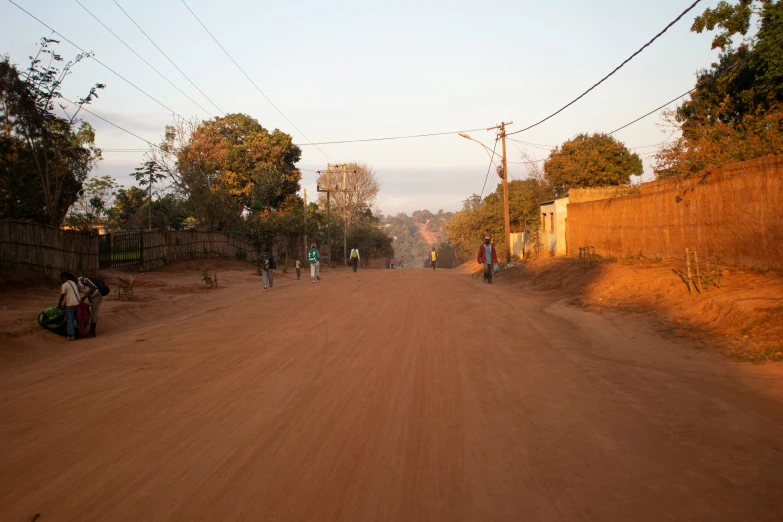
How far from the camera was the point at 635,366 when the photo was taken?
8.14m

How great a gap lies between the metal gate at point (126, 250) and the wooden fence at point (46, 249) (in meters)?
3.45

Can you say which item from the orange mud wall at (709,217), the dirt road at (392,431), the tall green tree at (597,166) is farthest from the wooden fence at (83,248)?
the tall green tree at (597,166)

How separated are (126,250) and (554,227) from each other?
70.2 feet

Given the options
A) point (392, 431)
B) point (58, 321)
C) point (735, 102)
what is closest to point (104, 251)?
point (58, 321)

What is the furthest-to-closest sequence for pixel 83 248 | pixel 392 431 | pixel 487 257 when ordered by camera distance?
pixel 487 257, pixel 83 248, pixel 392 431

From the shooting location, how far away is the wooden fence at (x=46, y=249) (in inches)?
639

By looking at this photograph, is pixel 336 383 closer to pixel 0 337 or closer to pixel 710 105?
pixel 0 337

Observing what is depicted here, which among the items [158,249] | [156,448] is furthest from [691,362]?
[158,249]

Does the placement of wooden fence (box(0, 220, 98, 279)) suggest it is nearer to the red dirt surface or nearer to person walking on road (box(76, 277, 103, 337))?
person walking on road (box(76, 277, 103, 337))

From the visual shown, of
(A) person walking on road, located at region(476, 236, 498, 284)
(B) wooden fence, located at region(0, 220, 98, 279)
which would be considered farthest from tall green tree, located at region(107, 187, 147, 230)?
(A) person walking on road, located at region(476, 236, 498, 284)

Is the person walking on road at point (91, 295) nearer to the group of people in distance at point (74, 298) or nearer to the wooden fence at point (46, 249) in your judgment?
the group of people in distance at point (74, 298)

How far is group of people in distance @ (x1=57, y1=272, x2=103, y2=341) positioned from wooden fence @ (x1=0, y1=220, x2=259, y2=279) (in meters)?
6.28

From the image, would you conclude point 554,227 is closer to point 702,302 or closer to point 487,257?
point 487,257

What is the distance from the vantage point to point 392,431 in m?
5.50
